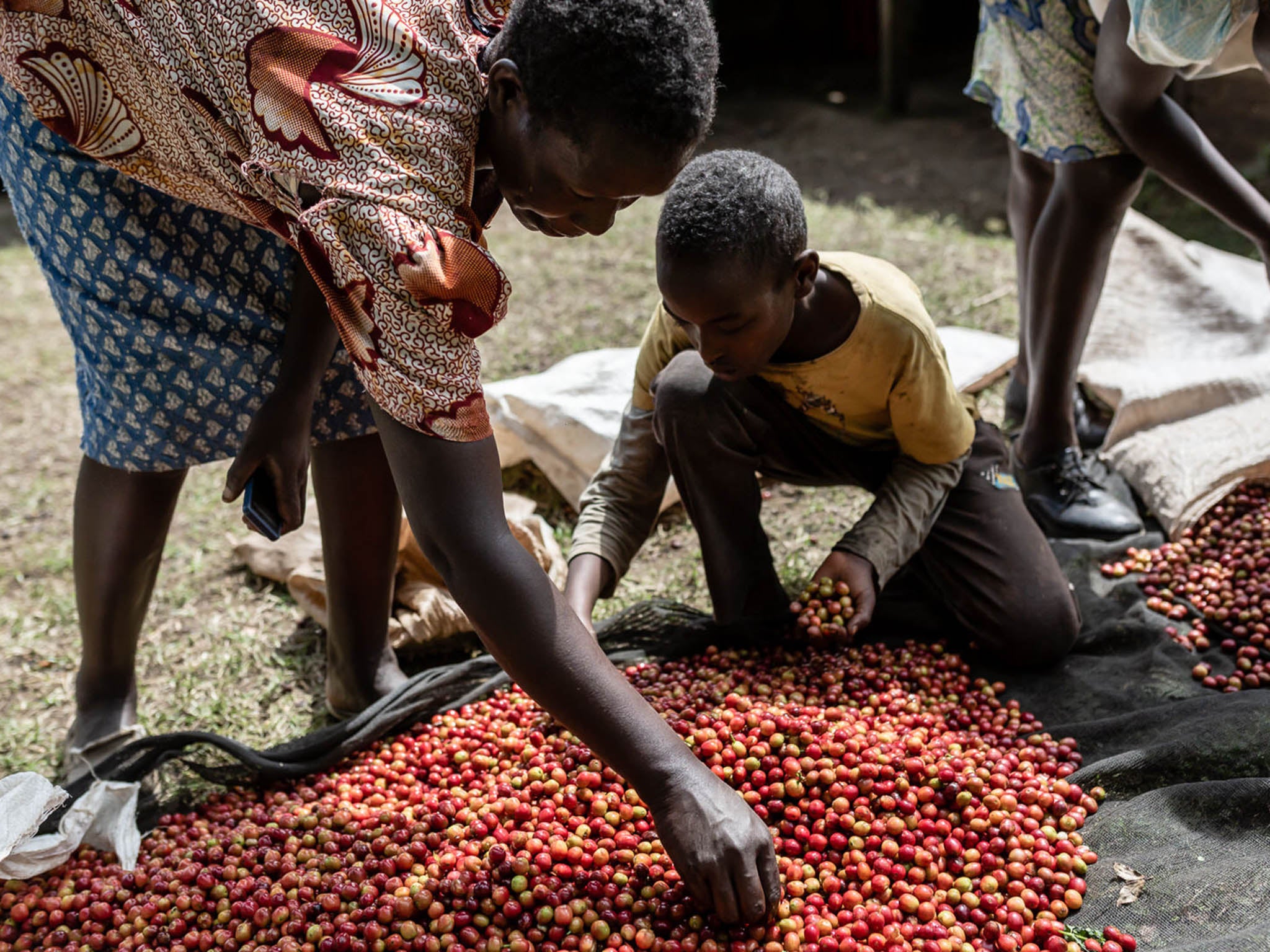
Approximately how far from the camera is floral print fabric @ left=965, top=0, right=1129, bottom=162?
9.36 ft

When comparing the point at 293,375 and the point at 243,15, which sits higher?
the point at 243,15

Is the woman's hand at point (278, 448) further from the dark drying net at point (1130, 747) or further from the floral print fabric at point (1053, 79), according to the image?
the floral print fabric at point (1053, 79)

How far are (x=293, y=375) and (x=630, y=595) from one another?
1374mm

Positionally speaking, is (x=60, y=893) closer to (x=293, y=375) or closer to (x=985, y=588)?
(x=293, y=375)

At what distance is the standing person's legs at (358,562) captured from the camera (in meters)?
2.33

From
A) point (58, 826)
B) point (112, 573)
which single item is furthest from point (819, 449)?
point (58, 826)

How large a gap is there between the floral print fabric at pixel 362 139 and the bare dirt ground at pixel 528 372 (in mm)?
1593

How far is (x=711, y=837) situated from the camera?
1.51 m

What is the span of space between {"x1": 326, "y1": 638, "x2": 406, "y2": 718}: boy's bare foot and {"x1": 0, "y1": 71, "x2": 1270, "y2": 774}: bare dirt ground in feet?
0.68

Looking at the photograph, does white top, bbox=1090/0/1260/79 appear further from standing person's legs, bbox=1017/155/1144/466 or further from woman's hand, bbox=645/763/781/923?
woman's hand, bbox=645/763/781/923

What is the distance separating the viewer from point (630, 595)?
3.15 meters

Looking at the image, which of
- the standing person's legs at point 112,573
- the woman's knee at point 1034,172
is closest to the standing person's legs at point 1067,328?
the woman's knee at point 1034,172

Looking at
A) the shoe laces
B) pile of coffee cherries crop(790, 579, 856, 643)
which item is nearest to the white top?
the shoe laces

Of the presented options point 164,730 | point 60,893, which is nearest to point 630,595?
point 164,730
